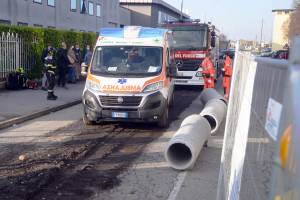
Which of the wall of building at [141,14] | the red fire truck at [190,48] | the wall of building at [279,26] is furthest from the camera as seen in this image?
the wall of building at [279,26]

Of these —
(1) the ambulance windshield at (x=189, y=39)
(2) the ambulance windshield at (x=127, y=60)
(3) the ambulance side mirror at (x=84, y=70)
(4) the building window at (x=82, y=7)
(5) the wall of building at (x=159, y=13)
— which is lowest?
(3) the ambulance side mirror at (x=84, y=70)

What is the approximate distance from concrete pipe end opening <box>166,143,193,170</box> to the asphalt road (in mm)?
144

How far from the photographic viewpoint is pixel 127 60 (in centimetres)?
992

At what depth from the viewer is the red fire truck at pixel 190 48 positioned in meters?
18.1

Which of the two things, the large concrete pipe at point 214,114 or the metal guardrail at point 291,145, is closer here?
the metal guardrail at point 291,145

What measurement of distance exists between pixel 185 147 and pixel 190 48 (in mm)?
11733

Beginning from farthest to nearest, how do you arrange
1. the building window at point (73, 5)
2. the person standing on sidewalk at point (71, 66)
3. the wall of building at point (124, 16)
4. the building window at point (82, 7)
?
1. the wall of building at point (124, 16)
2. the building window at point (82, 7)
3. the building window at point (73, 5)
4. the person standing on sidewalk at point (71, 66)

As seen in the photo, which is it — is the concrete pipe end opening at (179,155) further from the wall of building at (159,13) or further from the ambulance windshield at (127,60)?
the wall of building at (159,13)

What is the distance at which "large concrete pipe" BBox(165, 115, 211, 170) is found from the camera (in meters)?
6.40

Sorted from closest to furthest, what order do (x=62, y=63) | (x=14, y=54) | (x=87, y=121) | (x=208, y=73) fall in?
(x=87, y=121), (x=208, y=73), (x=14, y=54), (x=62, y=63)

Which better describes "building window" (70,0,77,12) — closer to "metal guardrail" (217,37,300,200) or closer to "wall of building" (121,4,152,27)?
"wall of building" (121,4,152,27)

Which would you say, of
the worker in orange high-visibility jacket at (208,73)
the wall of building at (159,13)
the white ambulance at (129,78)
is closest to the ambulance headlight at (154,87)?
the white ambulance at (129,78)

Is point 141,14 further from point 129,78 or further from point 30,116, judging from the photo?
point 129,78

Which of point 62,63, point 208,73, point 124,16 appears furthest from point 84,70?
point 124,16
